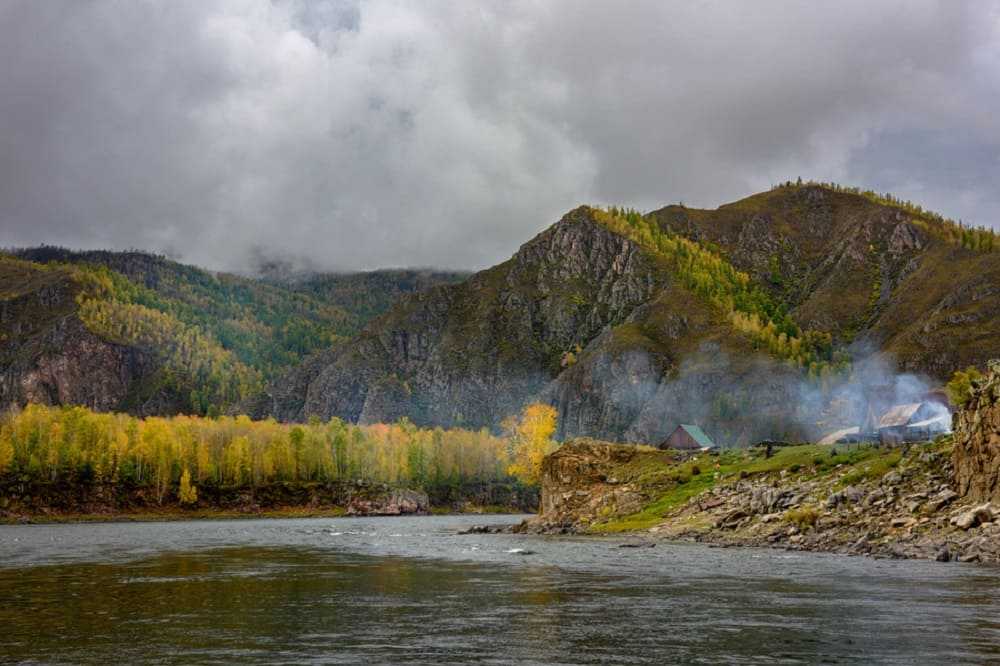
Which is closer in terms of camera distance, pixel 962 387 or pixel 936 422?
pixel 962 387

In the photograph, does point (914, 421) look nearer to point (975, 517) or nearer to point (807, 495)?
point (807, 495)

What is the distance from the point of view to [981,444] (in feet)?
212

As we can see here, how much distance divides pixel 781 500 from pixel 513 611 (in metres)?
53.0

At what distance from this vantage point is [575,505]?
113 metres

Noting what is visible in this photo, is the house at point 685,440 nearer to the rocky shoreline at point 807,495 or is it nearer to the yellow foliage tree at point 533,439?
the yellow foliage tree at point 533,439

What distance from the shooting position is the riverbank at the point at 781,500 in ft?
201

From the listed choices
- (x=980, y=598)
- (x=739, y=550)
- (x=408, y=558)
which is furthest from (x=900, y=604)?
(x=408, y=558)

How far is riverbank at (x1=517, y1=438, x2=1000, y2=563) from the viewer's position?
61406mm

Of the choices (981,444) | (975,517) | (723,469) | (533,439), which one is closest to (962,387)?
(981,444)

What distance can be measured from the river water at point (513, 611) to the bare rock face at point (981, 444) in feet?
45.5

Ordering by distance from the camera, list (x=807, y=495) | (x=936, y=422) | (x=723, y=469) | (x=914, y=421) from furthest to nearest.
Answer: (x=914, y=421), (x=936, y=422), (x=723, y=469), (x=807, y=495)

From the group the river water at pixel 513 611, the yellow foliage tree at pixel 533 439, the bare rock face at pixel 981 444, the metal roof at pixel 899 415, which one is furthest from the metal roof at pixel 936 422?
the yellow foliage tree at pixel 533 439

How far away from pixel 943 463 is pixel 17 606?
68368mm

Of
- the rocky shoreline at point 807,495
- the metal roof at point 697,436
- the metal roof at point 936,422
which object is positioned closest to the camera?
the rocky shoreline at point 807,495
